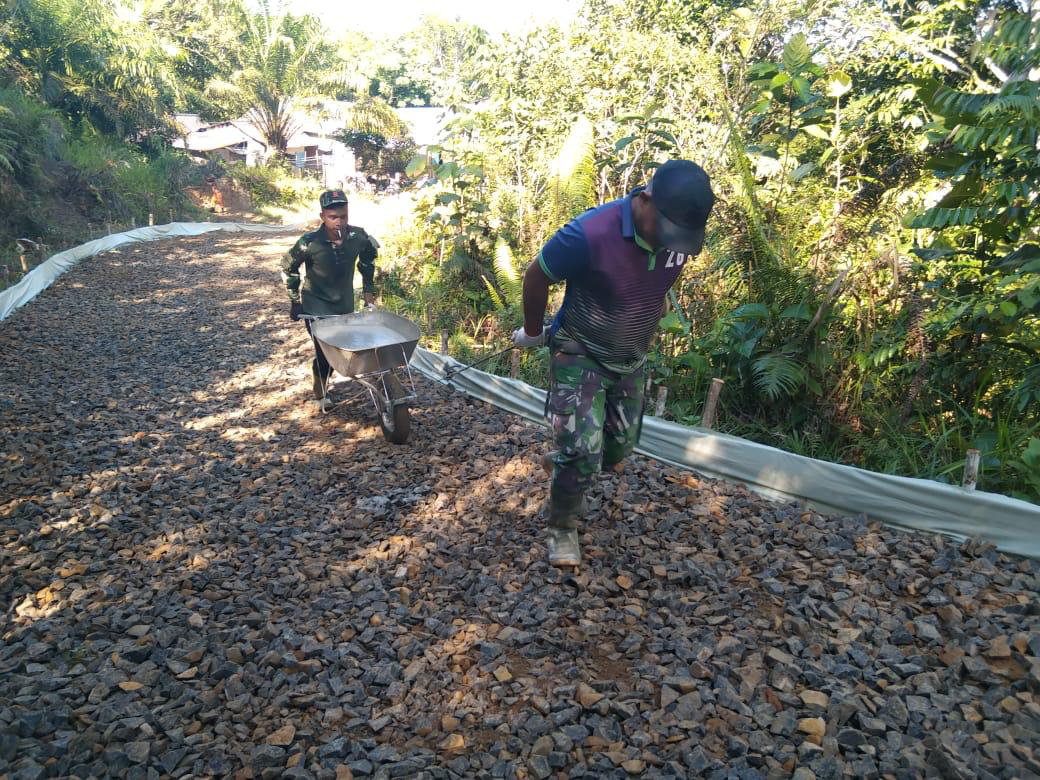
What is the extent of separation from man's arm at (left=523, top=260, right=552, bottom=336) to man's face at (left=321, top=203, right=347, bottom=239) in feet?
9.66

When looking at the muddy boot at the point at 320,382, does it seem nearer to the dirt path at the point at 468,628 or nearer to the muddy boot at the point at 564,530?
the dirt path at the point at 468,628

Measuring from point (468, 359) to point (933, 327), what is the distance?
425 centimetres

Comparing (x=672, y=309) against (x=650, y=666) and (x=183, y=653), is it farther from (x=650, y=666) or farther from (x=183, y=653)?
(x=183, y=653)

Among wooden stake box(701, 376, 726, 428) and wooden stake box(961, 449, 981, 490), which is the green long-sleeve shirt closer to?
wooden stake box(701, 376, 726, 428)

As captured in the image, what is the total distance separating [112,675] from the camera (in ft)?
9.41

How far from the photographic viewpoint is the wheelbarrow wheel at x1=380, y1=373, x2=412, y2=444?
527cm

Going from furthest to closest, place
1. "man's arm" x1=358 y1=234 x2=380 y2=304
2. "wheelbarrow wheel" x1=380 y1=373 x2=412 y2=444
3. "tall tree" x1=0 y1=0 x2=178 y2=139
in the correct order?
"tall tree" x1=0 y1=0 x2=178 y2=139 < "man's arm" x1=358 y1=234 x2=380 y2=304 < "wheelbarrow wheel" x1=380 y1=373 x2=412 y2=444

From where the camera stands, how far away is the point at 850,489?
3.81m

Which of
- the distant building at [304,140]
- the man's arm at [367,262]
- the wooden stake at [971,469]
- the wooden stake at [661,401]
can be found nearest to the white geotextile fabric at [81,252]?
the man's arm at [367,262]

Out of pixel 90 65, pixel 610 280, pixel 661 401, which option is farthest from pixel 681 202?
pixel 90 65

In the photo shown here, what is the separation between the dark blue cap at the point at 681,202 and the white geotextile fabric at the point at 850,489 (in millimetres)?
1726

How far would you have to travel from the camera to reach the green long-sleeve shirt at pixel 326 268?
571cm

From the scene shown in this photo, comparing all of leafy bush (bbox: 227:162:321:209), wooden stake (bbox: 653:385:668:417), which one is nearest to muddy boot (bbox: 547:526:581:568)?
wooden stake (bbox: 653:385:668:417)

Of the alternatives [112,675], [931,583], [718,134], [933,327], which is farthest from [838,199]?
[112,675]
